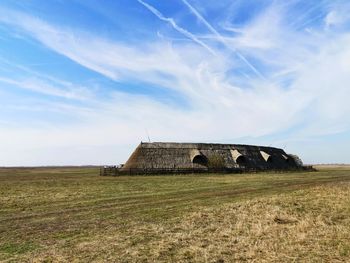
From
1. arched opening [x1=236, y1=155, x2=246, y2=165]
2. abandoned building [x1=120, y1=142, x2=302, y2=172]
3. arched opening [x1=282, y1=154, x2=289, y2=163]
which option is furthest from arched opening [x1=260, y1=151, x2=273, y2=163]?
arched opening [x1=236, y1=155, x2=246, y2=165]

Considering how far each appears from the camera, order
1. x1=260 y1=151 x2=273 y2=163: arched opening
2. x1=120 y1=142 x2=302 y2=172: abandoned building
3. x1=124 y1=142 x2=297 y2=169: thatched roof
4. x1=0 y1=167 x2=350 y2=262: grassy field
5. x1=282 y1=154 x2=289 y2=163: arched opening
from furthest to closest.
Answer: x1=282 y1=154 x2=289 y2=163: arched opening, x1=260 y1=151 x2=273 y2=163: arched opening, x1=124 y1=142 x2=297 y2=169: thatched roof, x1=120 y1=142 x2=302 y2=172: abandoned building, x1=0 y1=167 x2=350 y2=262: grassy field

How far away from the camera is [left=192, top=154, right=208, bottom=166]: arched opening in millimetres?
82600

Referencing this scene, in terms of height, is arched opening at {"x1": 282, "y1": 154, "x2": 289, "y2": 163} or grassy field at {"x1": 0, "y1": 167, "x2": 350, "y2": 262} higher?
arched opening at {"x1": 282, "y1": 154, "x2": 289, "y2": 163}

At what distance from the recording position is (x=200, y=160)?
274ft

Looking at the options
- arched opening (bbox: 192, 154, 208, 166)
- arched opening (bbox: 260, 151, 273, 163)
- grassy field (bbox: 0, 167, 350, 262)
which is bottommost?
grassy field (bbox: 0, 167, 350, 262)

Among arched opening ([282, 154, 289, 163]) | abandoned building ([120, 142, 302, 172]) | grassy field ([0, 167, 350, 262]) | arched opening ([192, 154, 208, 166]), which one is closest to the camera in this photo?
grassy field ([0, 167, 350, 262])

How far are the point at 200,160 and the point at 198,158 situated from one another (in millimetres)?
566

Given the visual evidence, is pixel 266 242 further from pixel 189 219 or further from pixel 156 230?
pixel 189 219

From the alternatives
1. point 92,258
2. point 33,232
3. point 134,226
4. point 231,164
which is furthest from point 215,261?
point 231,164

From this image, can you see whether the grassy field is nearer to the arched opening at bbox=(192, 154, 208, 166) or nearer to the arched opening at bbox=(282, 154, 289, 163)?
the arched opening at bbox=(192, 154, 208, 166)

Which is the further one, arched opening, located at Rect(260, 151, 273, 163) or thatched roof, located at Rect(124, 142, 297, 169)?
arched opening, located at Rect(260, 151, 273, 163)

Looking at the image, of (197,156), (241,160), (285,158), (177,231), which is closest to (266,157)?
(241,160)

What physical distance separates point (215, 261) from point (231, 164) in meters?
74.3

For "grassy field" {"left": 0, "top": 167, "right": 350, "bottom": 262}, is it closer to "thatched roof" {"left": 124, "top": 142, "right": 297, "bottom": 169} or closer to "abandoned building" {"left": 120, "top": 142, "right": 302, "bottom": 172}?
"abandoned building" {"left": 120, "top": 142, "right": 302, "bottom": 172}
